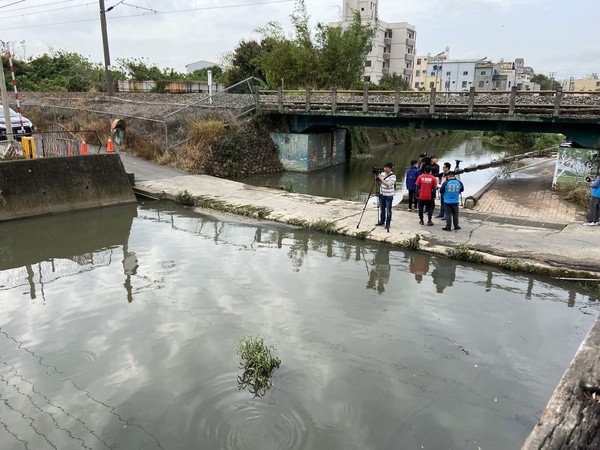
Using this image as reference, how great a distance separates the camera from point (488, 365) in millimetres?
5707

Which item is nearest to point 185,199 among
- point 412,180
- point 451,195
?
point 412,180

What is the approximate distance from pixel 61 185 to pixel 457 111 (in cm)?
1460

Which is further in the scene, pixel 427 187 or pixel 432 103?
pixel 432 103

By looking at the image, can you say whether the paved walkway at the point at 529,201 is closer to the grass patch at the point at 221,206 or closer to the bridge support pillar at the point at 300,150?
the grass patch at the point at 221,206

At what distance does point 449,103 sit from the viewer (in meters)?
18.4

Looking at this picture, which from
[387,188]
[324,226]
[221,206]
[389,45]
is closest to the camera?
[387,188]

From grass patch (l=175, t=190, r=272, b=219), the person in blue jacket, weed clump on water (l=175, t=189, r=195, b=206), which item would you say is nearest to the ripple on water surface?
grass patch (l=175, t=190, r=272, b=219)

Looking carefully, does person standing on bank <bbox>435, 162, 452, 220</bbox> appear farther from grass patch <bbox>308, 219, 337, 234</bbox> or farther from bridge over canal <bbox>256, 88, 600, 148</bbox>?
bridge over canal <bbox>256, 88, 600, 148</bbox>

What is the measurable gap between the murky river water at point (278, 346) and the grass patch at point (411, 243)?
23cm

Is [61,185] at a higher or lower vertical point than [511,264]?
higher

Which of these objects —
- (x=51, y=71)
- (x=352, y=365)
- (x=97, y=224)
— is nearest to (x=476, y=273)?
(x=352, y=365)

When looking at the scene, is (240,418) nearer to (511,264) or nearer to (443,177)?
(511,264)

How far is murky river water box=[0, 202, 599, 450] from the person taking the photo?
464cm

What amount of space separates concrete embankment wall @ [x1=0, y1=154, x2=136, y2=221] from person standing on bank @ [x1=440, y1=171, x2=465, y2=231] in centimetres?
957
